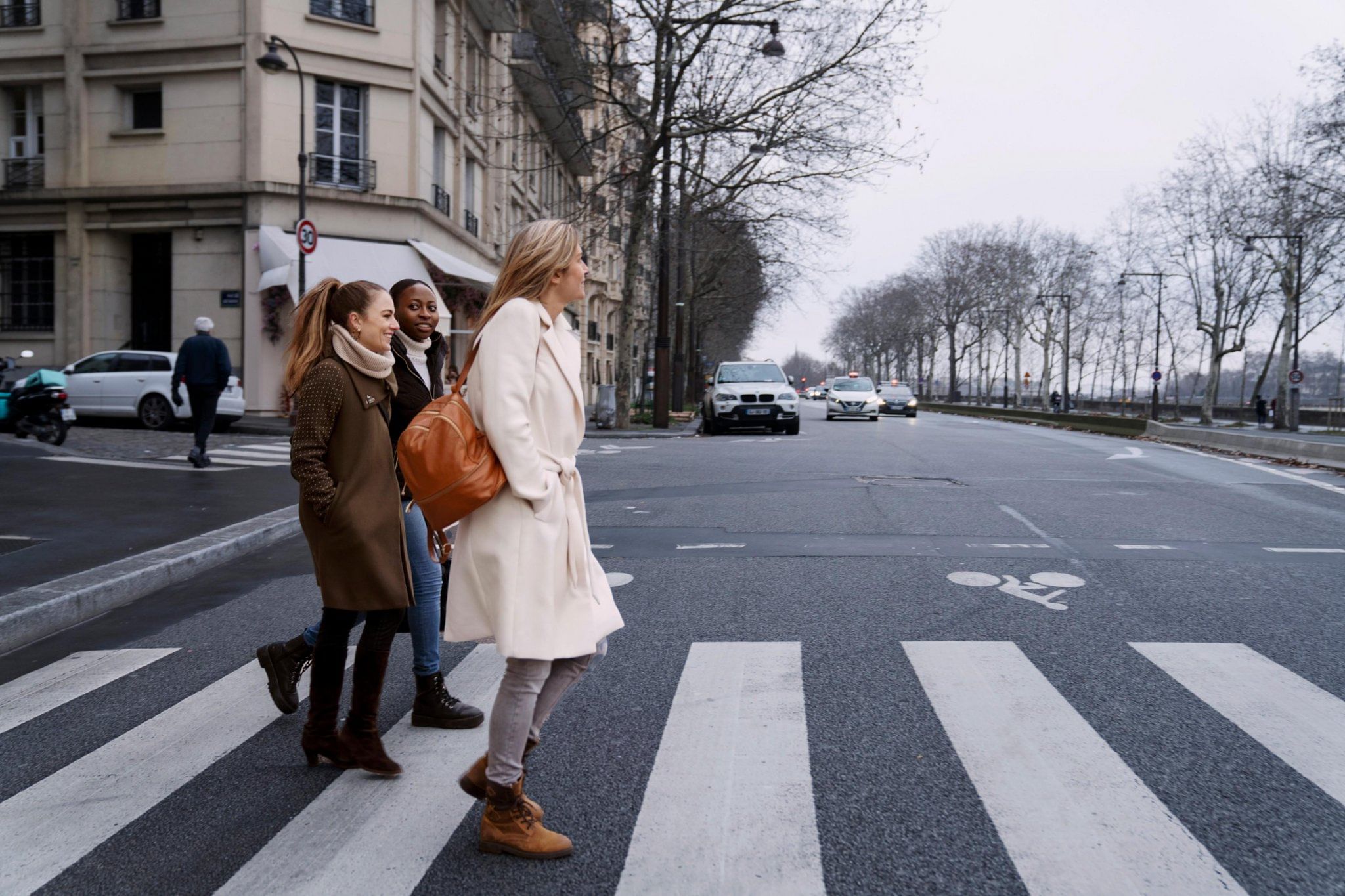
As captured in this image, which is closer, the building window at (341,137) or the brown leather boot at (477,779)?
the brown leather boot at (477,779)

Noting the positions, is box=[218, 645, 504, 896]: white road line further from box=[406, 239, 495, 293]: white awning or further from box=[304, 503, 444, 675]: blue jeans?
box=[406, 239, 495, 293]: white awning

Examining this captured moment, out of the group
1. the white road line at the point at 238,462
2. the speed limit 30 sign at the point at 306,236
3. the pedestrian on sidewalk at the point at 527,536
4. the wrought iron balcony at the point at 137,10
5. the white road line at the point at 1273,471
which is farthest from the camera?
the wrought iron balcony at the point at 137,10

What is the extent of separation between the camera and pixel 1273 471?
55.9ft

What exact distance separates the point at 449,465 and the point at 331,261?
22876 mm

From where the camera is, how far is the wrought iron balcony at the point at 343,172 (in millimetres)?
25219

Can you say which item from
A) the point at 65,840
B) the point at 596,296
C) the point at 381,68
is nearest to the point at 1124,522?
the point at 65,840

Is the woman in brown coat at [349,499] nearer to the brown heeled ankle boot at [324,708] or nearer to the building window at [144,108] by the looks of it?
the brown heeled ankle boot at [324,708]

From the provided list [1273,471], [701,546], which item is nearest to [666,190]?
[1273,471]

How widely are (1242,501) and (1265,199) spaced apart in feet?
119

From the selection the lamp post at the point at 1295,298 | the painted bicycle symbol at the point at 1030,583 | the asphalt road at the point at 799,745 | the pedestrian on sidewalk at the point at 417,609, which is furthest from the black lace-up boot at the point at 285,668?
the lamp post at the point at 1295,298

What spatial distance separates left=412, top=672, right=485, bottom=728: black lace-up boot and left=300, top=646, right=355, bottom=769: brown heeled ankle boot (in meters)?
0.47

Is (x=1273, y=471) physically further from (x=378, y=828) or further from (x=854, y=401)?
(x=854, y=401)

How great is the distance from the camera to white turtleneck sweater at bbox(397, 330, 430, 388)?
4.28 m

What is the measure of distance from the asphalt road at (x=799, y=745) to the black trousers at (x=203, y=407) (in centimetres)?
608
